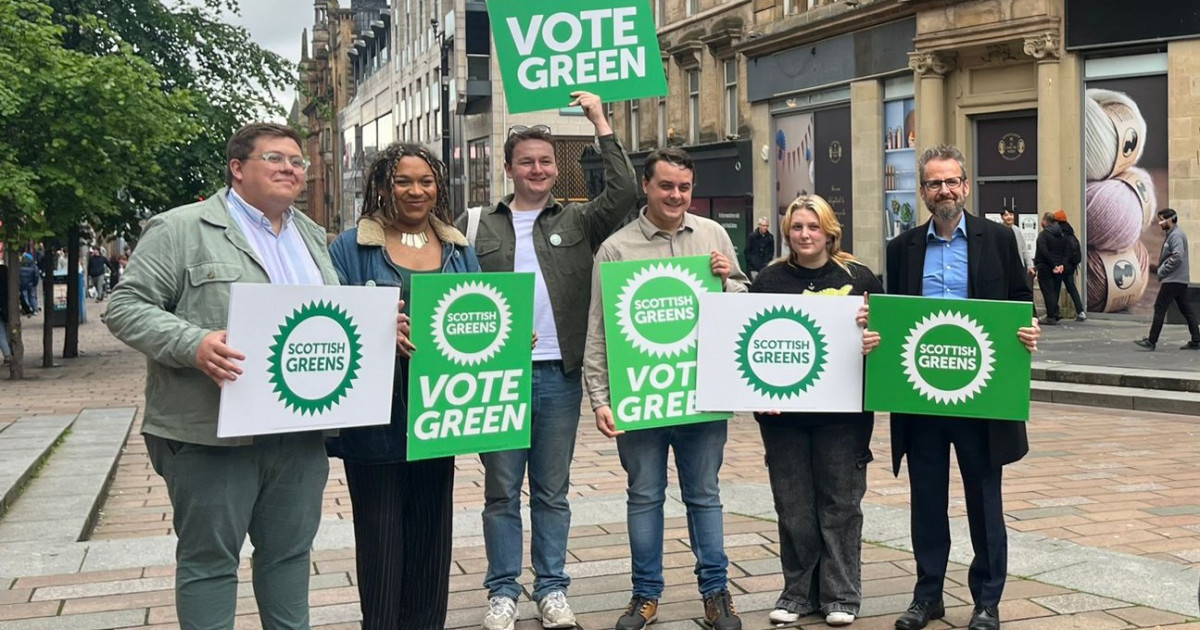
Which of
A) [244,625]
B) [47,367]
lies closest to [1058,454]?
[244,625]

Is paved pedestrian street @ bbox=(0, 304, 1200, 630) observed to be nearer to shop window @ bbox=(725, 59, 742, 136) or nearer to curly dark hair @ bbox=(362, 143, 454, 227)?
curly dark hair @ bbox=(362, 143, 454, 227)

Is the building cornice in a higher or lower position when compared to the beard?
higher

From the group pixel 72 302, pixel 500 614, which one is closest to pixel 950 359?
pixel 500 614

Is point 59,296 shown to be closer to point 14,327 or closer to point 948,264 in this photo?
point 14,327

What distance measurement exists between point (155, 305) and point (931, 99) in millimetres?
20728

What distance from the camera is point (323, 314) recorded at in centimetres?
412

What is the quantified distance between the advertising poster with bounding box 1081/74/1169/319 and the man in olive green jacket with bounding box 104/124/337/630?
58.1 ft

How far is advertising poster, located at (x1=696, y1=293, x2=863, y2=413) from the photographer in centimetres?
511

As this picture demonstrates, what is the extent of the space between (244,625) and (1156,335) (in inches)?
527

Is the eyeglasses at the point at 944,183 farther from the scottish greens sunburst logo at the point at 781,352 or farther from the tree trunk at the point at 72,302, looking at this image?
the tree trunk at the point at 72,302

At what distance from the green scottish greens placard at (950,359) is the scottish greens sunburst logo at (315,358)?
6.72 ft

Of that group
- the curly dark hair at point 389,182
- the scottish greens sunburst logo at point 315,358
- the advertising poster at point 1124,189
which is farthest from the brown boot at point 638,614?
the advertising poster at point 1124,189

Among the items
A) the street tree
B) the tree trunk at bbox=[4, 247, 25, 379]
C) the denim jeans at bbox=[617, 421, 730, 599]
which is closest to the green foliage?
the street tree

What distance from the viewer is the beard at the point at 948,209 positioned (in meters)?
5.01
